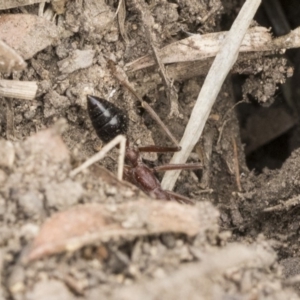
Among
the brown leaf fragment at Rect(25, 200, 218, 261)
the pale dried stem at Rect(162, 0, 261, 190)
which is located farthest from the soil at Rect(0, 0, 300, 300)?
the pale dried stem at Rect(162, 0, 261, 190)

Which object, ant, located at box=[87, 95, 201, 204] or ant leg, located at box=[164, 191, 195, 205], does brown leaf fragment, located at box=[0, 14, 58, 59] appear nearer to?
ant, located at box=[87, 95, 201, 204]

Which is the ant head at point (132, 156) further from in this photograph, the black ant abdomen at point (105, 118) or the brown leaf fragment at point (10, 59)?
the brown leaf fragment at point (10, 59)

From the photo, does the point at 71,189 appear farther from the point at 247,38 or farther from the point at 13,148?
the point at 247,38

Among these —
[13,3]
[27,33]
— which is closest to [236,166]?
[27,33]

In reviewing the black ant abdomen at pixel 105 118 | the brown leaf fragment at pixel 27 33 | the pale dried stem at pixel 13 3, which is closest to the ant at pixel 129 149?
the black ant abdomen at pixel 105 118

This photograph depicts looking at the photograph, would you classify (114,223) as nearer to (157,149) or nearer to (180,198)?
(180,198)

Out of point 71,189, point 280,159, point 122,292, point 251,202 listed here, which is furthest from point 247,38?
point 122,292

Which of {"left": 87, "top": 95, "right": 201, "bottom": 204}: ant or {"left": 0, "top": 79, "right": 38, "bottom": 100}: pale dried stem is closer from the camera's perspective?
{"left": 0, "top": 79, "right": 38, "bottom": 100}: pale dried stem
